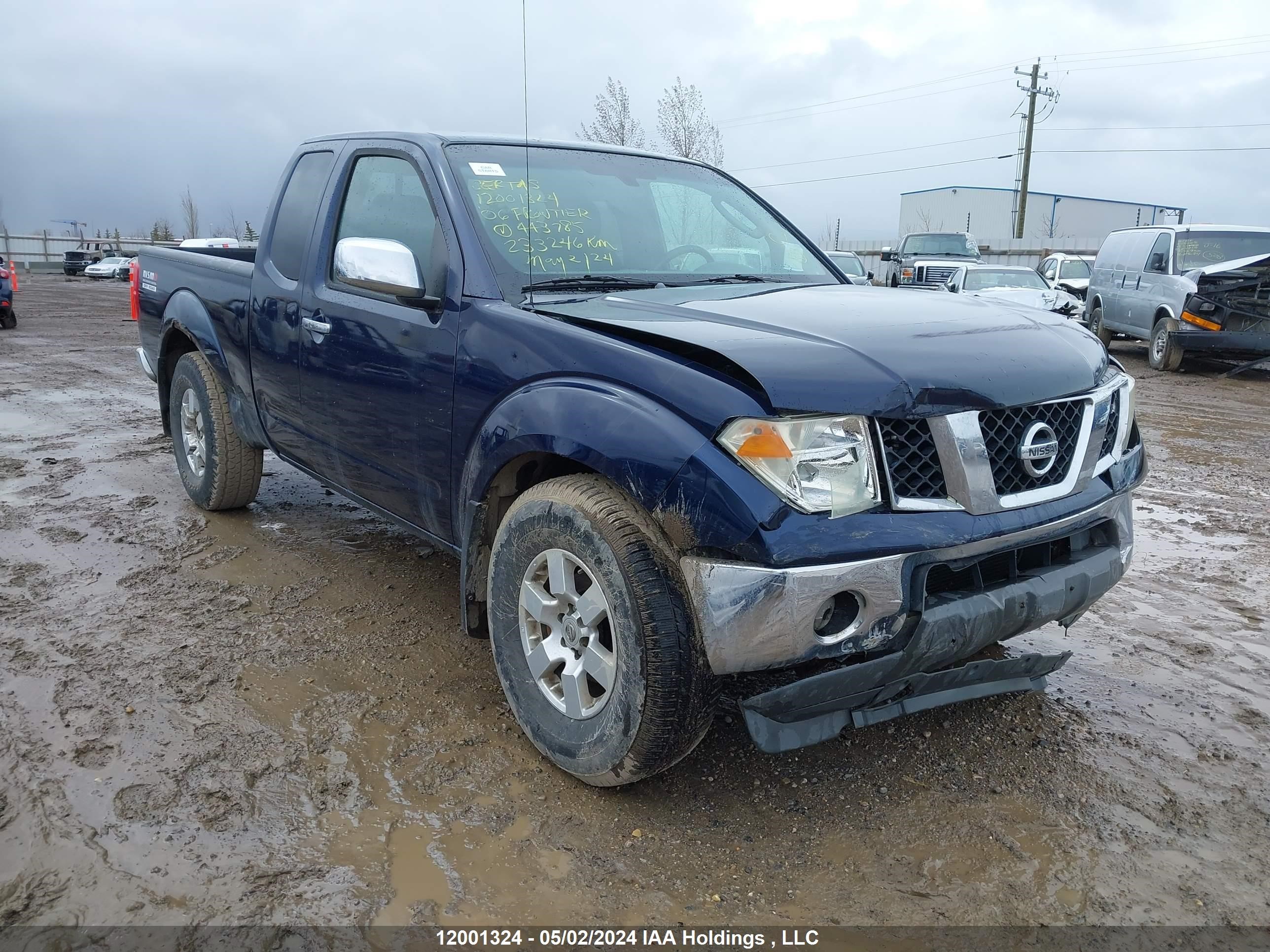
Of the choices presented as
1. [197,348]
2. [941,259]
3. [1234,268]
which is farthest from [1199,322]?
[197,348]

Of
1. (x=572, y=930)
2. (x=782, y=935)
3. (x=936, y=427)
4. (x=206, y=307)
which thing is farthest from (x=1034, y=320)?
(x=206, y=307)

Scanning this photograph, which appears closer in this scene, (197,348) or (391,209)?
(391,209)

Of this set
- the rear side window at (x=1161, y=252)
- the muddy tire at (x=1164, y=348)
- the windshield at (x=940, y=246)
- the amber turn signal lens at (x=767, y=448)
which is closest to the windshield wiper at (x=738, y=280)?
the amber turn signal lens at (x=767, y=448)

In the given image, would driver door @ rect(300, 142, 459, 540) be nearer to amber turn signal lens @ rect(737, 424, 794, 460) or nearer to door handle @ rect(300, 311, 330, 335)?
door handle @ rect(300, 311, 330, 335)

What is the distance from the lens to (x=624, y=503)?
8.06ft

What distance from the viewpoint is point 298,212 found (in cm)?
414

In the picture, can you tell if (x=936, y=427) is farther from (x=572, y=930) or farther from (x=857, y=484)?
(x=572, y=930)

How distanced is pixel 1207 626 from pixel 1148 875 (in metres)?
1.96

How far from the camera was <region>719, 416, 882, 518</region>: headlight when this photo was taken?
7.37 ft

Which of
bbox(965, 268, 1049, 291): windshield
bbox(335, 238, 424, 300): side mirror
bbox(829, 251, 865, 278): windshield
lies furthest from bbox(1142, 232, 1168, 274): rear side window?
bbox(335, 238, 424, 300): side mirror

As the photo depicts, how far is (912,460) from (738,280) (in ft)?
4.59

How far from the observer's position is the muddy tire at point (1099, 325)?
588 inches

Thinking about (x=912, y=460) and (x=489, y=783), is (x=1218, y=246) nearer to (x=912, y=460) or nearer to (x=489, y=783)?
(x=912, y=460)

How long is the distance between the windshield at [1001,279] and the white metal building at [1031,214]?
37555mm
